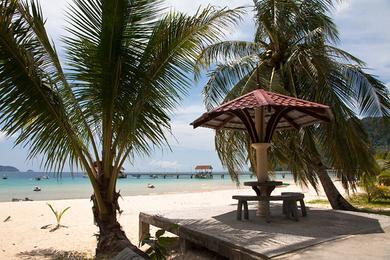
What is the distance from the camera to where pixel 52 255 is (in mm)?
7945

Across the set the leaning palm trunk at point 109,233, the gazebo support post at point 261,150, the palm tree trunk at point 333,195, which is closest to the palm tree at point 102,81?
the leaning palm trunk at point 109,233

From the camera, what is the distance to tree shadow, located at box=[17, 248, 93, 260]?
7626 millimetres

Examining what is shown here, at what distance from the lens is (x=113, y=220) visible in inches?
261

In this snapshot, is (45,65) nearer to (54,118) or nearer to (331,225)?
(54,118)

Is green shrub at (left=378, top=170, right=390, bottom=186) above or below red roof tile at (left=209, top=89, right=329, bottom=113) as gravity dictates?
below

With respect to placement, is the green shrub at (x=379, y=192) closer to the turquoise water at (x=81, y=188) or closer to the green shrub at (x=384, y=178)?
the green shrub at (x=384, y=178)

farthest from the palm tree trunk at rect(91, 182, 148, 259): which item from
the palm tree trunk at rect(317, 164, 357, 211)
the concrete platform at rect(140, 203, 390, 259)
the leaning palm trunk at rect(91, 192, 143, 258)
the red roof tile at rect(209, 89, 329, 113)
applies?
the palm tree trunk at rect(317, 164, 357, 211)

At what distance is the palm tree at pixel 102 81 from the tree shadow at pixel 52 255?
1.53m

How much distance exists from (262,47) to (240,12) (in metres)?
5.82

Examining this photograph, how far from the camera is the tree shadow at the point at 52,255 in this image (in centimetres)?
763

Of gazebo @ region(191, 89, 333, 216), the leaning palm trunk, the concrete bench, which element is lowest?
the leaning palm trunk

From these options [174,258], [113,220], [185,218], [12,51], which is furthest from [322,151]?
[12,51]

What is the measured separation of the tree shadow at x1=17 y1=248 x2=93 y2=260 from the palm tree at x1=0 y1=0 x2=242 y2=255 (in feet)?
5.04

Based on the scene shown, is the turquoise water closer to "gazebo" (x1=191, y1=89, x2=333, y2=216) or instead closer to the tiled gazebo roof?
the tiled gazebo roof
